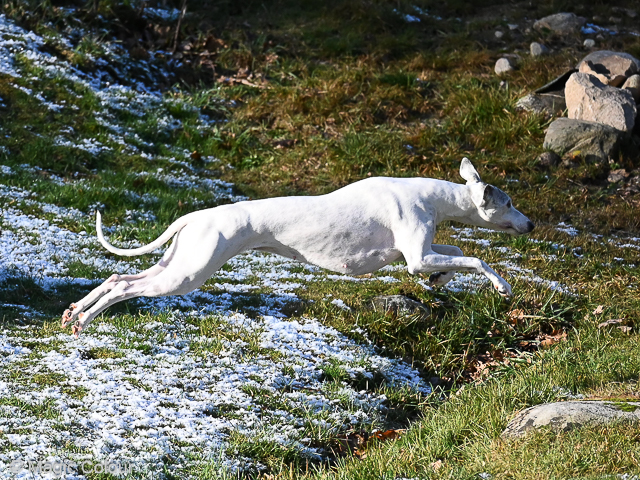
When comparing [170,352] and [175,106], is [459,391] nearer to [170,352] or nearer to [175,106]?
[170,352]

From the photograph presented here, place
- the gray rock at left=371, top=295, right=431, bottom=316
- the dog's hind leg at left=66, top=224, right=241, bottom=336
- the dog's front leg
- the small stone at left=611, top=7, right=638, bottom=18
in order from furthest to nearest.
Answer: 1. the small stone at left=611, top=7, right=638, bottom=18
2. the gray rock at left=371, top=295, right=431, bottom=316
3. the dog's front leg
4. the dog's hind leg at left=66, top=224, right=241, bottom=336

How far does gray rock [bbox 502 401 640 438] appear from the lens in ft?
14.1

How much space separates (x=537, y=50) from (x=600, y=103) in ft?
9.56

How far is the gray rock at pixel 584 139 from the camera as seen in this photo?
426 inches

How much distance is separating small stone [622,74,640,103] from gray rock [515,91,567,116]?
95 centimetres

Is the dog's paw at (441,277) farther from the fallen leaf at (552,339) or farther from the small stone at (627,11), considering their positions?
the small stone at (627,11)

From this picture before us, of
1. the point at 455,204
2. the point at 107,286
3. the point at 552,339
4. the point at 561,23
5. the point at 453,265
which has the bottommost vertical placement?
the point at 552,339

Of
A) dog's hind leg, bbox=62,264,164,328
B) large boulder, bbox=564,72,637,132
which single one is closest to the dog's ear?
dog's hind leg, bbox=62,264,164,328

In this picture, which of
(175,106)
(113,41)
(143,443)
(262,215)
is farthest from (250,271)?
(113,41)

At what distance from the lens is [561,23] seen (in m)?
14.6

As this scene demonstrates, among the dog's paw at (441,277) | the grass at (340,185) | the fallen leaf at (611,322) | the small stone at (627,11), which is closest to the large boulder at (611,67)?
the grass at (340,185)

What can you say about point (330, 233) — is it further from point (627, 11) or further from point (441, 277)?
point (627, 11)

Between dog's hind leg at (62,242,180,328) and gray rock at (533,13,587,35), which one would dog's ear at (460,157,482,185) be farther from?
gray rock at (533,13,587,35)

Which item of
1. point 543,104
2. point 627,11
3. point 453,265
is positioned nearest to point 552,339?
point 453,265
